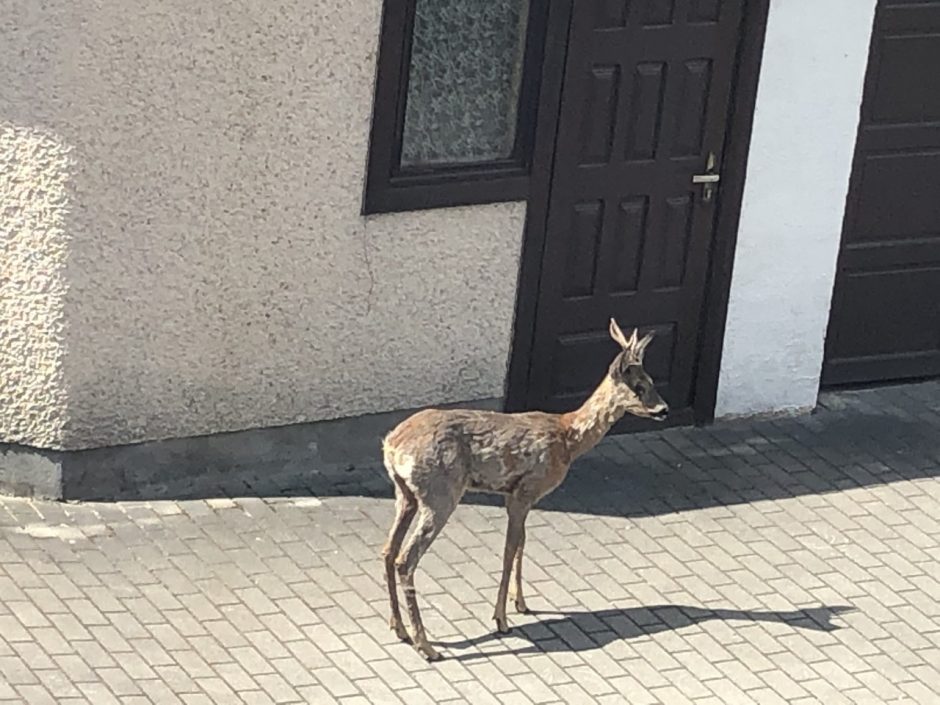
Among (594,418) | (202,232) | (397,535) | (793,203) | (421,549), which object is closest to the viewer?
(421,549)

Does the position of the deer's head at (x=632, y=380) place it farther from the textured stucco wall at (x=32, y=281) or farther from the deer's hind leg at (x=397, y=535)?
the textured stucco wall at (x=32, y=281)

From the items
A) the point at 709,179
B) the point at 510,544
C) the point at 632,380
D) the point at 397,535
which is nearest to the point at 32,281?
the point at 397,535

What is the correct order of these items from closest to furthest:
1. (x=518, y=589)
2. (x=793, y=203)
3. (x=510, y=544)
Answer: (x=510, y=544)
(x=518, y=589)
(x=793, y=203)

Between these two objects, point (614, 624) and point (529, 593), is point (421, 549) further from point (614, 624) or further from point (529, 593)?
point (614, 624)

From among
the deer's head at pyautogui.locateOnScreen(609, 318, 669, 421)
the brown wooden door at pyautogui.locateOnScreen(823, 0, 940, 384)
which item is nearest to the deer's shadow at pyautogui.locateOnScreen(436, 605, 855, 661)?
the deer's head at pyautogui.locateOnScreen(609, 318, 669, 421)

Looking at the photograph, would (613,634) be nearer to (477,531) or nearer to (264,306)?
(477,531)

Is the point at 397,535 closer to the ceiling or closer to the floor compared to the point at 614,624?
closer to the ceiling

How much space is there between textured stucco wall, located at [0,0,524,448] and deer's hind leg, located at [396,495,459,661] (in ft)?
5.50

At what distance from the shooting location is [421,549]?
7836 millimetres

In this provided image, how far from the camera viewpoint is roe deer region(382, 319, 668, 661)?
7.80 meters

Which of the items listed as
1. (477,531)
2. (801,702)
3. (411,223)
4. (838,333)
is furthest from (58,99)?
(838,333)

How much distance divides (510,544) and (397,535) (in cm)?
50

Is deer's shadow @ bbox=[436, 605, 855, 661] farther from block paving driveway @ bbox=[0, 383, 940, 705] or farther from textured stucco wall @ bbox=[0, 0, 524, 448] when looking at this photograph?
textured stucco wall @ bbox=[0, 0, 524, 448]

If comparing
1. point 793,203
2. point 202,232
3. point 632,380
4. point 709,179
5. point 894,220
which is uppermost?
point 709,179
